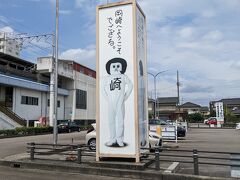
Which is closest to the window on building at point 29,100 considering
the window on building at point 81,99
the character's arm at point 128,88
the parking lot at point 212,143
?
the window on building at point 81,99

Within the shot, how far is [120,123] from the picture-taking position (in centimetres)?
1164

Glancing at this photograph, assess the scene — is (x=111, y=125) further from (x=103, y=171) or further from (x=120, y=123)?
(x=103, y=171)

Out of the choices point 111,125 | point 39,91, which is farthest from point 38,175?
point 39,91

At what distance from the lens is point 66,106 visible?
203ft

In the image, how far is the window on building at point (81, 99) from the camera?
211 feet

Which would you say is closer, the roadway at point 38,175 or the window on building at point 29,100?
the roadway at point 38,175

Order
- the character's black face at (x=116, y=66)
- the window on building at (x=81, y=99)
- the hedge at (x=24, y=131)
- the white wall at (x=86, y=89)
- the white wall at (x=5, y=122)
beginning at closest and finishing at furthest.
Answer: the character's black face at (x=116, y=66)
the hedge at (x=24, y=131)
the white wall at (x=5, y=122)
the window on building at (x=81, y=99)
the white wall at (x=86, y=89)

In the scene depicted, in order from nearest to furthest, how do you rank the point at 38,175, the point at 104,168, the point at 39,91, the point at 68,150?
the point at 38,175, the point at 104,168, the point at 68,150, the point at 39,91

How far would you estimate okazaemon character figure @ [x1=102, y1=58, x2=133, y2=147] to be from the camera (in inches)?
458

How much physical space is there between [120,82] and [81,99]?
55150 mm

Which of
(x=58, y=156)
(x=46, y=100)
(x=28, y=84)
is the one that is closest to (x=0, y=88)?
(x=28, y=84)

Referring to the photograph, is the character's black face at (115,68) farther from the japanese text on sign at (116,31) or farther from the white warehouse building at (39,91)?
the white warehouse building at (39,91)

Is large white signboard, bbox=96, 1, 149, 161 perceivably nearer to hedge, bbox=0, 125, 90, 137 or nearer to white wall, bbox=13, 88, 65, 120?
hedge, bbox=0, 125, 90, 137

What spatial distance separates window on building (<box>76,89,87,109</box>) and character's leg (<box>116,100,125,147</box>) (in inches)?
2091
